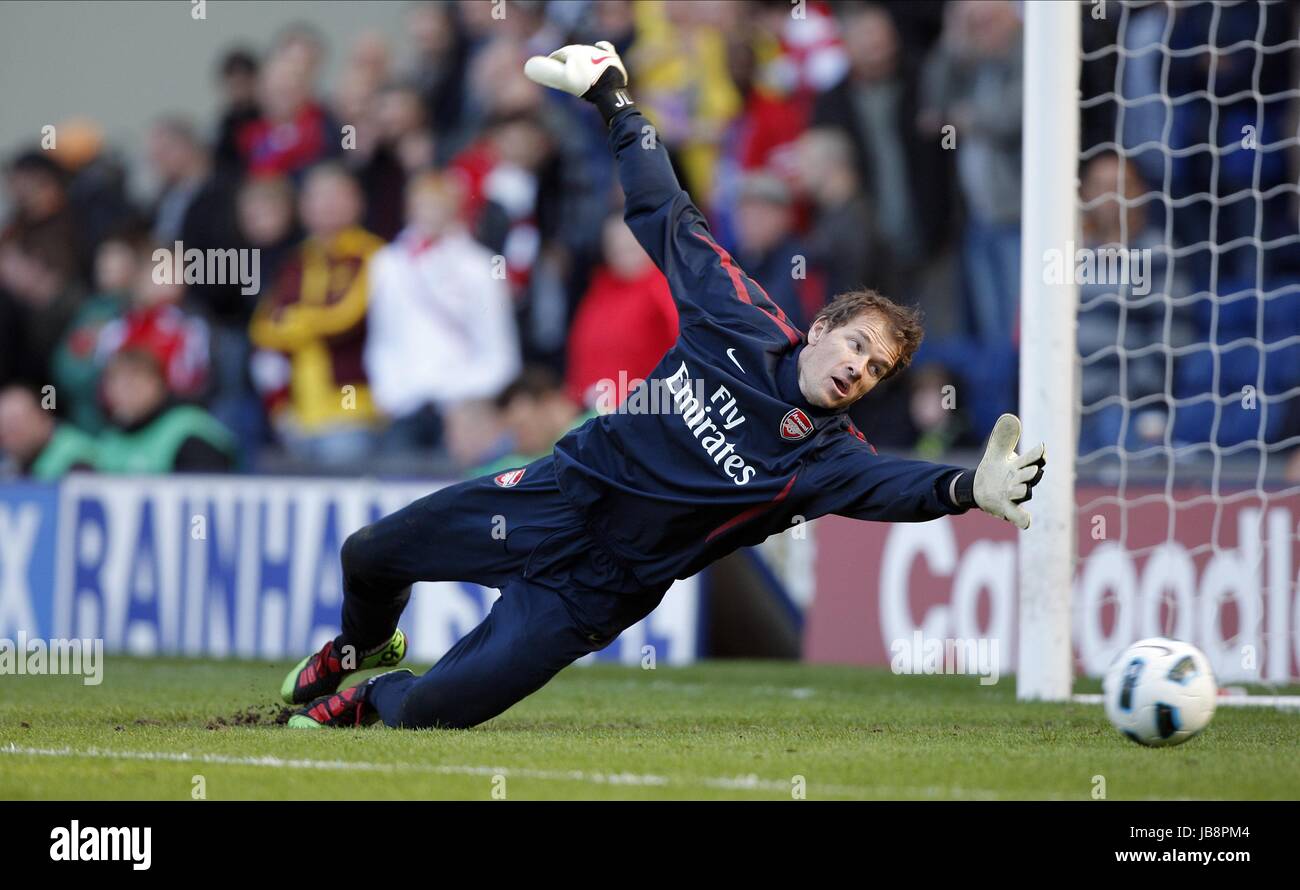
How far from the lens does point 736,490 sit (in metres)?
6.32

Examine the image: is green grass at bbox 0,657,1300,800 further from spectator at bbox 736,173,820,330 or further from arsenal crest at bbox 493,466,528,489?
spectator at bbox 736,173,820,330

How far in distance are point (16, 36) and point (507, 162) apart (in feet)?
19.3

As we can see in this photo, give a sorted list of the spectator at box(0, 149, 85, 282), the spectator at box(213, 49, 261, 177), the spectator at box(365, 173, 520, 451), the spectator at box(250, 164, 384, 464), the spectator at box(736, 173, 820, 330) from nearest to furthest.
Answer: the spectator at box(736, 173, 820, 330), the spectator at box(365, 173, 520, 451), the spectator at box(250, 164, 384, 464), the spectator at box(213, 49, 261, 177), the spectator at box(0, 149, 85, 282)

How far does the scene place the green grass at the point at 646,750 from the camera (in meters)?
5.39

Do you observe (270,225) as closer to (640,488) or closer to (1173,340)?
(1173,340)

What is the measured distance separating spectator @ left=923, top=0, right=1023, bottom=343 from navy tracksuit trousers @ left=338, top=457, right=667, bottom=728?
17.9ft

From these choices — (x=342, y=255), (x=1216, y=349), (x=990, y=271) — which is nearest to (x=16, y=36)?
(x=342, y=255)

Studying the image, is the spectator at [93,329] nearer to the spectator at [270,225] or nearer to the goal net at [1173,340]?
the spectator at [270,225]

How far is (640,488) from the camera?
6520 millimetres

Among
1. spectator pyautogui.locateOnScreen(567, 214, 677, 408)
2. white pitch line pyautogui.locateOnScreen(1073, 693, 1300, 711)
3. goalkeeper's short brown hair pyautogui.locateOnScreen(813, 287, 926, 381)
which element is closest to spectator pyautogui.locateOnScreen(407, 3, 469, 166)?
spectator pyautogui.locateOnScreen(567, 214, 677, 408)

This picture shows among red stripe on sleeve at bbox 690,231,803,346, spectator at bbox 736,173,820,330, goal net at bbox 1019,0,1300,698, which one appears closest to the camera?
red stripe on sleeve at bbox 690,231,803,346

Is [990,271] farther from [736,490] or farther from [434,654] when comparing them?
[736,490]

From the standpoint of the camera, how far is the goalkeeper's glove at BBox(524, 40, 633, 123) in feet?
22.8

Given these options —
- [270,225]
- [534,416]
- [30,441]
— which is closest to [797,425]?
[534,416]
